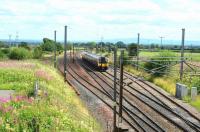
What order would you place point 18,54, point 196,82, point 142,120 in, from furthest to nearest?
point 18,54, point 196,82, point 142,120

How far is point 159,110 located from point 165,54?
2201 cm

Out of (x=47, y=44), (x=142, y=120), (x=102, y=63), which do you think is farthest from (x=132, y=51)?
(x=47, y=44)

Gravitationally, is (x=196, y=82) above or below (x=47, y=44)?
below

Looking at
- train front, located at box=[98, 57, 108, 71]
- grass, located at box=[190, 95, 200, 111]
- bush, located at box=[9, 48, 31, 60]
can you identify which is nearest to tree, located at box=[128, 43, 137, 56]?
train front, located at box=[98, 57, 108, 71]

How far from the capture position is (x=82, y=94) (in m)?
36.7

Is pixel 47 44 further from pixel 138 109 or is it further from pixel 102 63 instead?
pixel 138 109

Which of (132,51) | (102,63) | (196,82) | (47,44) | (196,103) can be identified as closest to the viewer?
(196,103)

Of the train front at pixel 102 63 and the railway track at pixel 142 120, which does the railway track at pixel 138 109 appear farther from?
the train front at pixel 102 63

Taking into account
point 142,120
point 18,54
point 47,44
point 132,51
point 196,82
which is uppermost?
point 132,51

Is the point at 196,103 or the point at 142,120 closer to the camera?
the point at 142,120

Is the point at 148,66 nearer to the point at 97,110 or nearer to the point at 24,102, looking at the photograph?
the point at 97,110

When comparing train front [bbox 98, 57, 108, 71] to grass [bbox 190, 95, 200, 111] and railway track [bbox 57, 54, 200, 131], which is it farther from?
grass [bbox 190, 95, 200, 111]

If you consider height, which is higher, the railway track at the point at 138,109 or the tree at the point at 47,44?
the tree at the point at 47,44

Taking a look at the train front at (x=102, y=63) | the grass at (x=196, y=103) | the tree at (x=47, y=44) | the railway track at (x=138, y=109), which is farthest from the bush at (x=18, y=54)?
the grass at (x=196, y=103)
